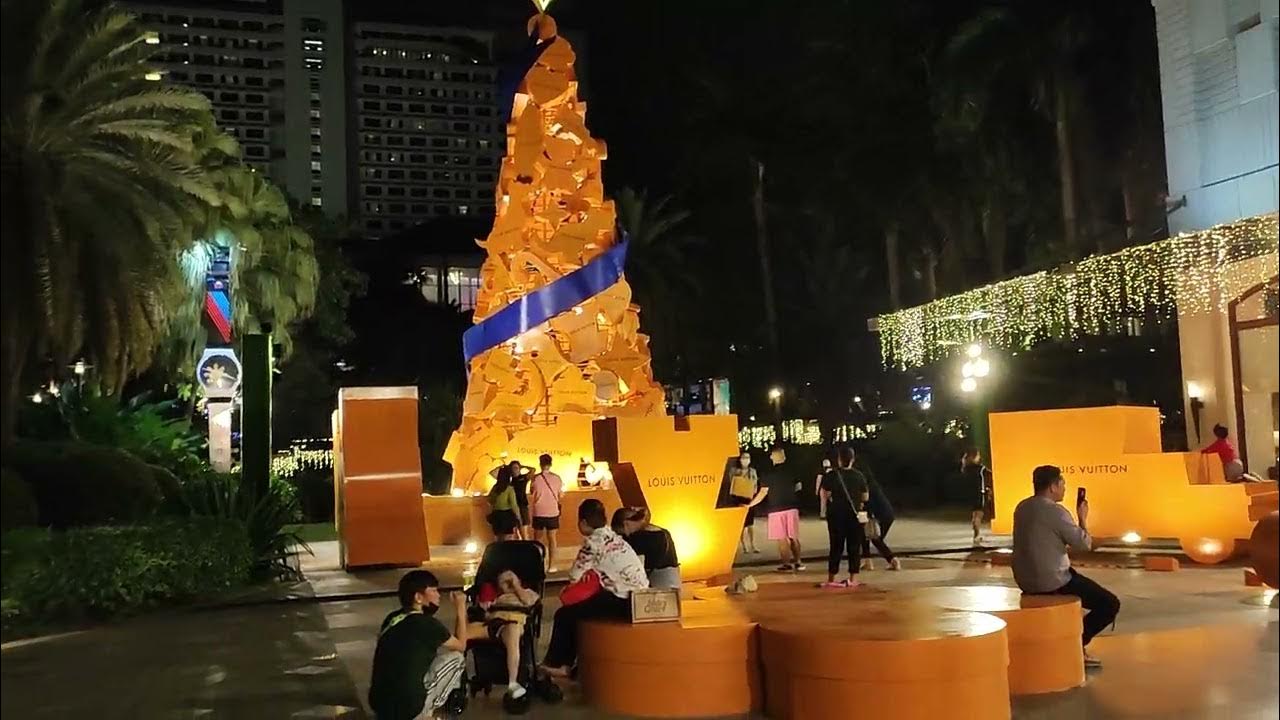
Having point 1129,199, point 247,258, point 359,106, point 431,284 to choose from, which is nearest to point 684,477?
point 247,258

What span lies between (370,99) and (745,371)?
29872 mm

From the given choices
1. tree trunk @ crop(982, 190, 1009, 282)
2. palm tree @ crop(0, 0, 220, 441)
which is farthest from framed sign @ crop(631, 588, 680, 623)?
tree trunk @ crop(982, 190, 1009, 282)

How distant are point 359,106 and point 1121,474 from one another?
48.4 m

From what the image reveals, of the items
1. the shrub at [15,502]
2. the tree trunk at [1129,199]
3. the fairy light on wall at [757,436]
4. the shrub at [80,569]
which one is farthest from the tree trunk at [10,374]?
the fairy light on wall at [757,436]

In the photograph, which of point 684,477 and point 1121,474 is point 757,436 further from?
point 684,477

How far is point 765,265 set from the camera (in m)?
34.6

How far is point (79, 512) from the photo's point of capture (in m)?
5.50

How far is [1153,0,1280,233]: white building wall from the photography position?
56.9 ft

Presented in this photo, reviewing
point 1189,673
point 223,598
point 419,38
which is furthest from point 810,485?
point 419,38

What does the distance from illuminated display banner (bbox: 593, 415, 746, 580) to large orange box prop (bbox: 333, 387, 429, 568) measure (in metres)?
4.68

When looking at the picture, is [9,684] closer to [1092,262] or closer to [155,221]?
[155,221]

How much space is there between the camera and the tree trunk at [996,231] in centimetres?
3044

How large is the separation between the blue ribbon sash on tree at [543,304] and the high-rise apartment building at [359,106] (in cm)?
2959

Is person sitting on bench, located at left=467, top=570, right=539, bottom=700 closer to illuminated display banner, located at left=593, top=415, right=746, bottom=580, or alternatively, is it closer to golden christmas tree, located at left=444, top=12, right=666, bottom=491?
illuminated display banner, located at left=593, top=415, right=746, bottom=580
